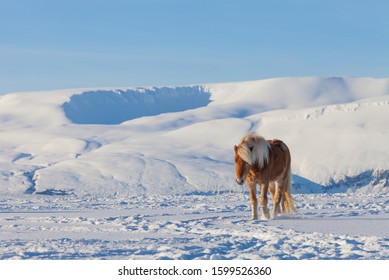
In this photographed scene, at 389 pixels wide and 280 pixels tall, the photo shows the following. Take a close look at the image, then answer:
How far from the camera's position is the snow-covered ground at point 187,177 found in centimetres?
1073

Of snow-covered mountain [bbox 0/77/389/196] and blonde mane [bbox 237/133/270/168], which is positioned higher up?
blonde mane [bbox 237/133/270/168]

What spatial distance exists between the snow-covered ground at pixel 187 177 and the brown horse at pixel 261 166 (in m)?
0.64

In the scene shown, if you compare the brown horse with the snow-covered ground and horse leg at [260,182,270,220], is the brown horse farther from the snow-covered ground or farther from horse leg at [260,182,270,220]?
the snow-covered ground

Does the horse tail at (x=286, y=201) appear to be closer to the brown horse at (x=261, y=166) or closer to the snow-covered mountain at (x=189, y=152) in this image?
the brown horse at (x=261, y=166)

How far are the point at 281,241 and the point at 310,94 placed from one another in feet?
580

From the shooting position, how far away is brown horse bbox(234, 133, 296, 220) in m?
14.1

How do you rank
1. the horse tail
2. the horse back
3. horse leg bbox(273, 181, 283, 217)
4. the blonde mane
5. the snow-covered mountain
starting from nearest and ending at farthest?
the blonde mane, the horse back, horse leg bbox(273, 181, 283, 217), the horse tail, the snow-covered mountain

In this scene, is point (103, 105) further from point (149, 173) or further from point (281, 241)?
point (281, 241)

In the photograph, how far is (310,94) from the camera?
184 metres

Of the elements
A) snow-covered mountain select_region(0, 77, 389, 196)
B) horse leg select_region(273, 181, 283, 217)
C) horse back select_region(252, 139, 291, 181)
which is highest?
horse back select_region(252, 139, 291, 181)

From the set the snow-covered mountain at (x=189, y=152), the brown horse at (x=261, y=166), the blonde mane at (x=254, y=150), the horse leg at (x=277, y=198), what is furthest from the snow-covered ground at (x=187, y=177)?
the blonde mane at (x=254, y=150)

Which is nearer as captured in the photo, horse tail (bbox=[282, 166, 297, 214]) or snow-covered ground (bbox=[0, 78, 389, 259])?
snow-covered ground (bbox=[0, 78, 389, 259])

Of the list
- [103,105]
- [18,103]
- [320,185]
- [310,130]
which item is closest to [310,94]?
[103,105]

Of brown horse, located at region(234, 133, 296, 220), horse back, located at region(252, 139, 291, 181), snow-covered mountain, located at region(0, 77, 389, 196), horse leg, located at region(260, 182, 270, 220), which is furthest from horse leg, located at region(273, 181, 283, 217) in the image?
snow-covered mountain, located at region(0, 77, 389, 196)
